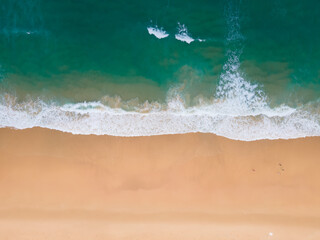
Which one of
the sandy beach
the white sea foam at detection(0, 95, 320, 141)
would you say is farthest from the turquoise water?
the sandy beach

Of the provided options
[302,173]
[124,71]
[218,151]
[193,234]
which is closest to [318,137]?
[302,173]

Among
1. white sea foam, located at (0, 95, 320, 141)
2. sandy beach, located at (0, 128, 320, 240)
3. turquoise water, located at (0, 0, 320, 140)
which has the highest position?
turquoise water, located at (0, 0, 320, 140)

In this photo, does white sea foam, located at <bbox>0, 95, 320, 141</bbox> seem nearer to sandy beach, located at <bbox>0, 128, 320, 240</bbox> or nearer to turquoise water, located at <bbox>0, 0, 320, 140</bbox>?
turquoise water, located at <bbox>0, 0, 320, 140</bbox>

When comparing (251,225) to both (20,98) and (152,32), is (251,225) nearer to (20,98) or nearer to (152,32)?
(152,32)

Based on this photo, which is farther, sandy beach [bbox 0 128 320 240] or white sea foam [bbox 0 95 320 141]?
sandy beach [bbox 0 128 320 240]

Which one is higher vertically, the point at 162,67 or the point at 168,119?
the point at 162,67

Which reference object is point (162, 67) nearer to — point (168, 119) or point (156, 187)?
point (168, 119)

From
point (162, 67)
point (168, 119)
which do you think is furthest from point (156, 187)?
point (162, 67)
